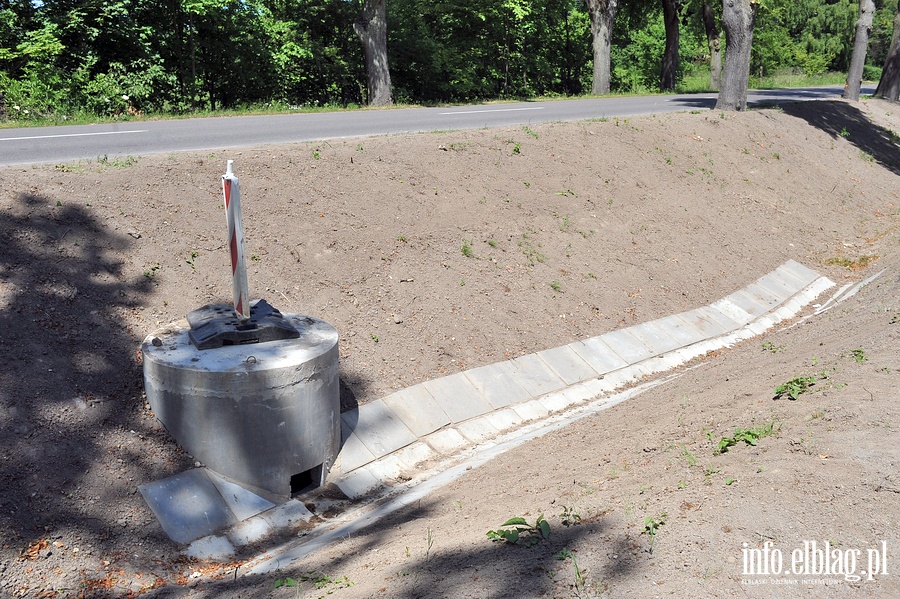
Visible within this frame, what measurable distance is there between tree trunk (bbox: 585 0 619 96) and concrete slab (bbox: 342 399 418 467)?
22.8 meters

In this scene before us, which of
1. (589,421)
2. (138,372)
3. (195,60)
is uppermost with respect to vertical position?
(195,60)

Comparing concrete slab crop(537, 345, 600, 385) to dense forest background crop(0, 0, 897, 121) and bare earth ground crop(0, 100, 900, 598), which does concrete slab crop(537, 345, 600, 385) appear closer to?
bare earth ground crop(0, 100, 900, 598)

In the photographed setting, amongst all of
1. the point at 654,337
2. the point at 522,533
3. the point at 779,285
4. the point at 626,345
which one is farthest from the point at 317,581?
the point at 779,285

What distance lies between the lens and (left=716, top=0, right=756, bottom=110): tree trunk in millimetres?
18594

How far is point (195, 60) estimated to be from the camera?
20234 mm

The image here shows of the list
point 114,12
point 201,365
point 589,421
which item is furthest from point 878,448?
point 114,12

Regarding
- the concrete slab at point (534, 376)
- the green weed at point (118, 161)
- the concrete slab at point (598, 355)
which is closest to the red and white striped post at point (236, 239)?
the green weed at point (118, 161)

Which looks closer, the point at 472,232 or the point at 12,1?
the point at 472,232

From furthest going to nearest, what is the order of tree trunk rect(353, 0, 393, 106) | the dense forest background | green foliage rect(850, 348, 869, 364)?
tree trunk rect(353, 0, 393, 106)
the dense forest background
green foliage rect(850, 348, 869, 364)

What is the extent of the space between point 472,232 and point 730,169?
7910 millimetres

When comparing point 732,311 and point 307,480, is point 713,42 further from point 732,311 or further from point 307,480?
point 307,480

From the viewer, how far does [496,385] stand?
28.0 ft

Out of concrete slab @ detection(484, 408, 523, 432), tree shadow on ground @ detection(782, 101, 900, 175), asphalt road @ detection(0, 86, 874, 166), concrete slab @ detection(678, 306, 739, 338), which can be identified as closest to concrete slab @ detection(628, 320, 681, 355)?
concrete slab @ detection(678, 306, 739, 338)

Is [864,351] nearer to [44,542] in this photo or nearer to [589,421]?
[589,421]
